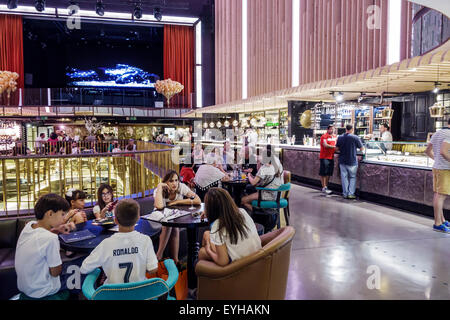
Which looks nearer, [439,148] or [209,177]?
[439,148]

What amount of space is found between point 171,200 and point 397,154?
4.88 meters

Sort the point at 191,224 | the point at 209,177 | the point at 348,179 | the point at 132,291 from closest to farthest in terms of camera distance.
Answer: the point at 132,291
the point at 191,224
the point at 209,177
the point at 348,179

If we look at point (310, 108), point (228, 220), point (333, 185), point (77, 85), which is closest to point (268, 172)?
point (228, 220)

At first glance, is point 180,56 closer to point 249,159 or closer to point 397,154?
point 249,159

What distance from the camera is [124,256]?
195cm

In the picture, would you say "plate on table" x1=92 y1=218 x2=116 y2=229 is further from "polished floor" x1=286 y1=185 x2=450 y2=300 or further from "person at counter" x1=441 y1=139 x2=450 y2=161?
"person at counter" x1=441 y1=139 x2=450 y2=161

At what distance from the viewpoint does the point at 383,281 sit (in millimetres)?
3215

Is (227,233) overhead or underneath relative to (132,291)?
overhead

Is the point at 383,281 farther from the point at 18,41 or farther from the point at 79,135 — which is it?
the point at 18,41

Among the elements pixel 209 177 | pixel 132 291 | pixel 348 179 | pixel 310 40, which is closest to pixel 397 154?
pixel 348 179

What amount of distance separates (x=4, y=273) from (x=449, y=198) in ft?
20.0

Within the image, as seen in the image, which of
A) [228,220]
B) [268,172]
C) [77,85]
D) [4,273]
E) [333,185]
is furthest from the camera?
[77,85]

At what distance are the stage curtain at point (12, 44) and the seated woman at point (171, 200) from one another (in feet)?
75.4
